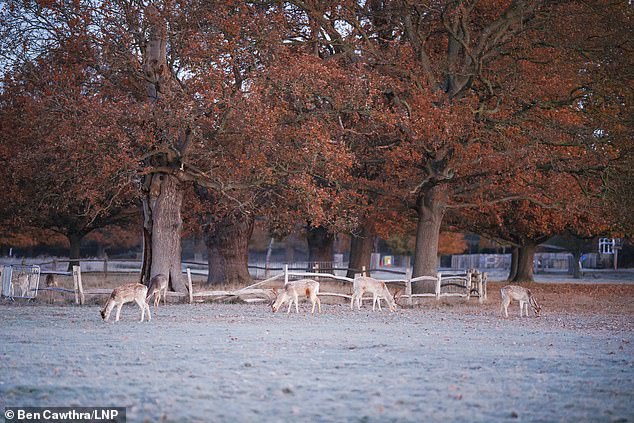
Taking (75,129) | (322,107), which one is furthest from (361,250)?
(75,129)

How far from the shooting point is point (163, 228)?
1117 inches

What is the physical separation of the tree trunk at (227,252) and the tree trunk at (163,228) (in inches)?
301

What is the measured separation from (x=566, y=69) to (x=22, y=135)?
22.4 meters

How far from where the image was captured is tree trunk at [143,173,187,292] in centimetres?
2819

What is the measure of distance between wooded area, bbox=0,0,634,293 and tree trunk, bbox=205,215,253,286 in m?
0.51

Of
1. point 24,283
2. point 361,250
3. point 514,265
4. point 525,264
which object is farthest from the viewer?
point 514,265

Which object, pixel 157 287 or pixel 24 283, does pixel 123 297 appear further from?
pixel 24 283

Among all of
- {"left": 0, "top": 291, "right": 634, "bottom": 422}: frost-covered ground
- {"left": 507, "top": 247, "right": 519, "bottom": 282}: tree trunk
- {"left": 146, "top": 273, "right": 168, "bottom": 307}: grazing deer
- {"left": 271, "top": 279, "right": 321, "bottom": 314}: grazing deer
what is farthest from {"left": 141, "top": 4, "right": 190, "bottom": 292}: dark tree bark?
{"left": 507, "top": 247, "right": 519, "bottom": 282}: tree trunk

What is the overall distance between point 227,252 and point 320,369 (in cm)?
2531

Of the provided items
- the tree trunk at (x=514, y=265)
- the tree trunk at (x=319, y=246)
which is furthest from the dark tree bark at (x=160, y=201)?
the tree trunk at (x=514, y=265)

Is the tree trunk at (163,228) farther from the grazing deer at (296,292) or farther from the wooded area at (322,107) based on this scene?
the grazing deer at (296,292)

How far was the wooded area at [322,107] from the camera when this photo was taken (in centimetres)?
2570

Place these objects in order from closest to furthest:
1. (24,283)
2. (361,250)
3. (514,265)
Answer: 1. (24,283)
2. (361,250)
3. (514,265)

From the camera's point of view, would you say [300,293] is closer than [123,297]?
No
